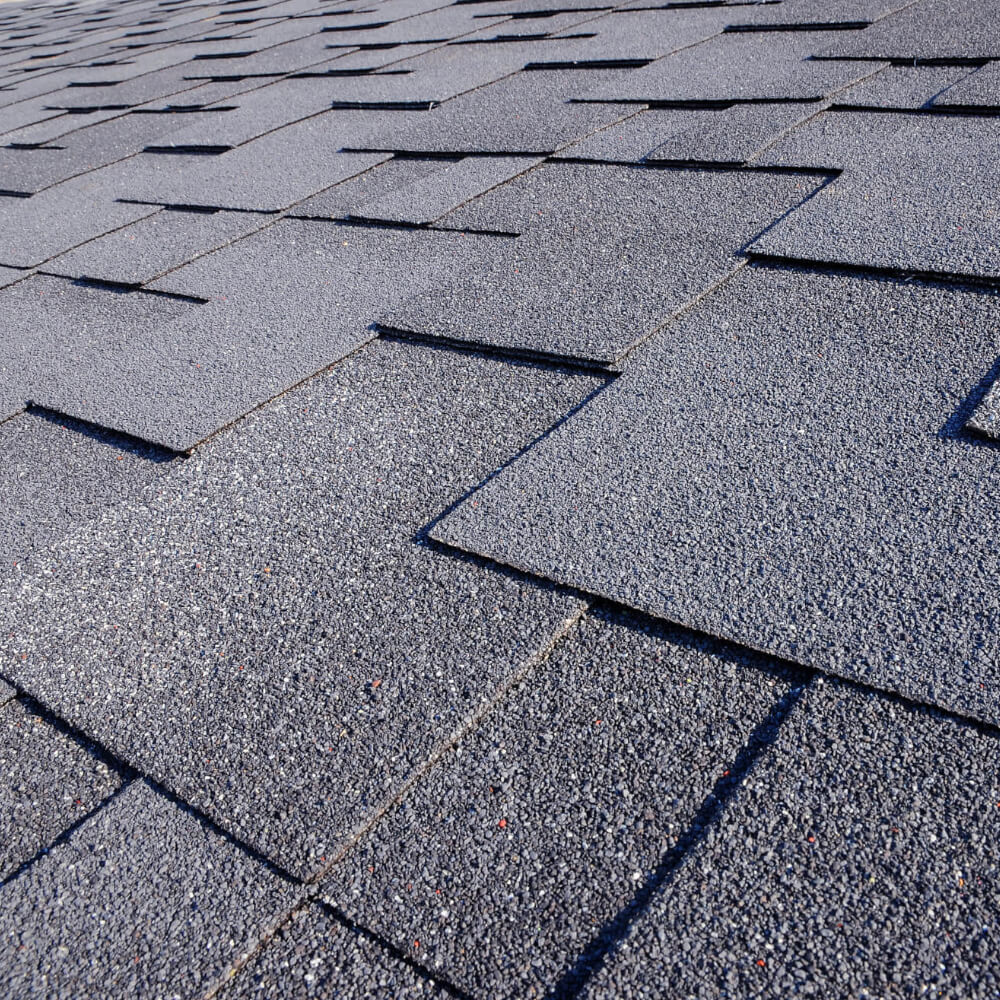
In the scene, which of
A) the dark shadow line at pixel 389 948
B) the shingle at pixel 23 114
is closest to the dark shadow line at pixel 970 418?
the dark shadow line at pixel 389 948

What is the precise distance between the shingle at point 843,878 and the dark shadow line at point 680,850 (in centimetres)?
1

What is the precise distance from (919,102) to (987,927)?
3147 mm

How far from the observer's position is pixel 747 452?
1.96m

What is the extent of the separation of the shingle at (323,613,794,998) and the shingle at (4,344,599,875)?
0.08m

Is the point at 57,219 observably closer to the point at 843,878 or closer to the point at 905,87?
the point at 905,87

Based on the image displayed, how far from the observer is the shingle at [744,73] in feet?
12.4

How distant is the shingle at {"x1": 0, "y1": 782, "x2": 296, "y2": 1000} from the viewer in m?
1.26

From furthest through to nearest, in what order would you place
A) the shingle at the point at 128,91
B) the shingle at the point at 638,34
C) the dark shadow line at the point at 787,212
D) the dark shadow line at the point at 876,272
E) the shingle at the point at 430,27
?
the shingle at the point at 128,91
the shingle at the point at 430,27
the shingle at the point at 638,34
the dark shadow line at the point at 787,212
the dark shadow line at the point at 876,272

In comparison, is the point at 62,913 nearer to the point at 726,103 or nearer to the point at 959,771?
the point at 959,771

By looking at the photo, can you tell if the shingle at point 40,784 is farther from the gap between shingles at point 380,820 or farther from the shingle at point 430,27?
the shingle at point 430,27

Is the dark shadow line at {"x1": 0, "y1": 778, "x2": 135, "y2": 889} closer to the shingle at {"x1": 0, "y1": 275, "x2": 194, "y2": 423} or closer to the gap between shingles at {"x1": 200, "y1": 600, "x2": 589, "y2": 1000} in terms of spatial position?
the gap between shingles at {"x1": 200, "y1": 600, "x2": 589, "y2": 1000}

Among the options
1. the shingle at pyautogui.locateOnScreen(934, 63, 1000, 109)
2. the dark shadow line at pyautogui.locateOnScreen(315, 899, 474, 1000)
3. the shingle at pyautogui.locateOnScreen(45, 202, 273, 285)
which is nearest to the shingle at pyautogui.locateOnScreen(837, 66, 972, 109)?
the shingle at pyautogui.locateOnScreen(934, 63, 1000, 109)

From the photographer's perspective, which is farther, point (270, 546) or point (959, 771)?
point (270, 546)

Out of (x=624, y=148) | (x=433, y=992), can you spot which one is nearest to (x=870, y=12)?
(x=624, y=148)
